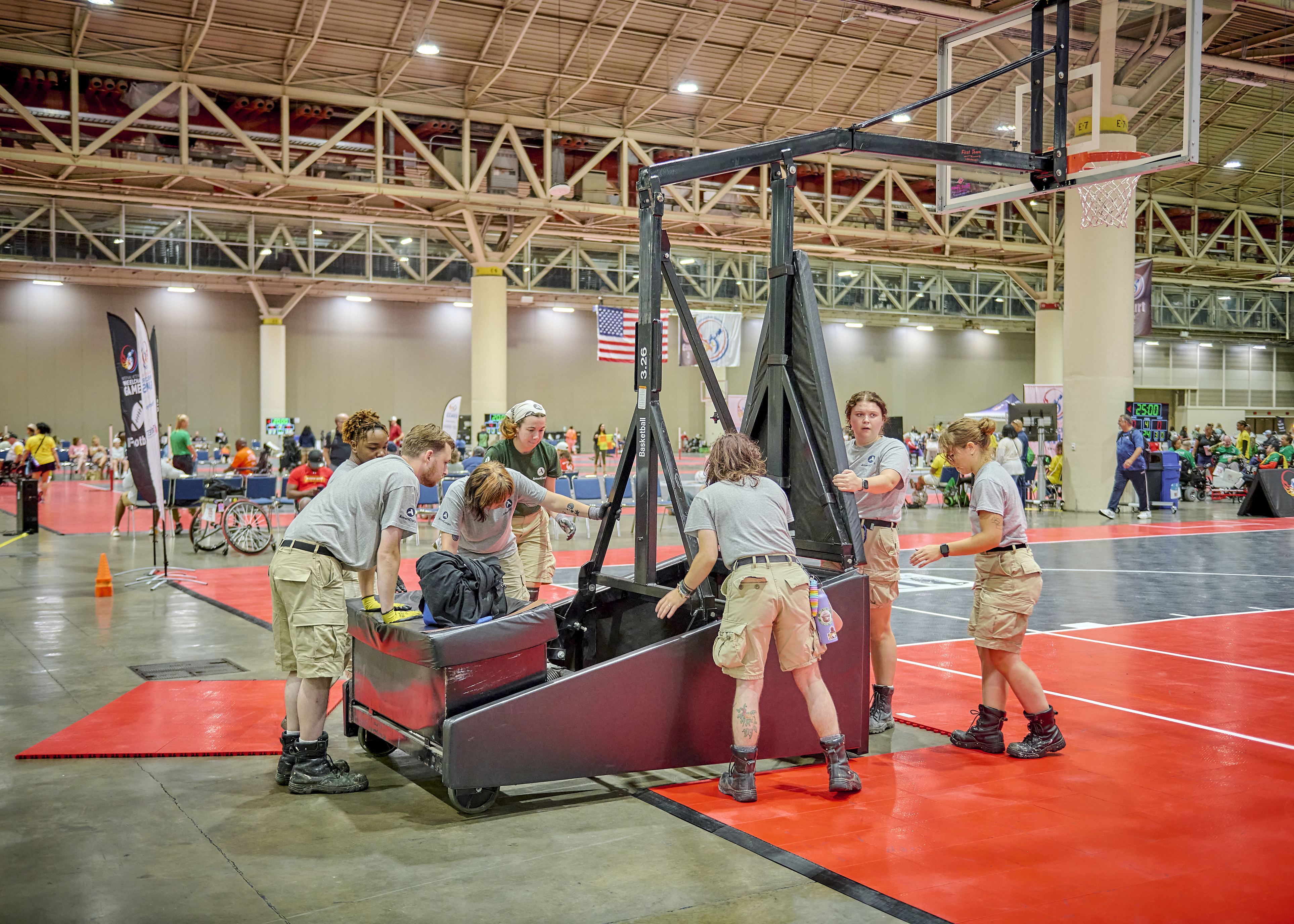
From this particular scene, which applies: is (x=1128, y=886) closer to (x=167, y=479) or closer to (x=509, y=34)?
(x=167, y=479)

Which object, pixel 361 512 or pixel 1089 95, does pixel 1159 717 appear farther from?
pixel 1089 95

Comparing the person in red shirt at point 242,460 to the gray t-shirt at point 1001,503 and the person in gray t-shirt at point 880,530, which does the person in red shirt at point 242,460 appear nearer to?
the person in gray t-shirt at point 880,530

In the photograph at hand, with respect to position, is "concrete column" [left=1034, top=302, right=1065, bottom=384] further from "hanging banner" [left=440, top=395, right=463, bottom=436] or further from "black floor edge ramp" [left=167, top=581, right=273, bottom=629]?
"black floor edge ramp" [left=167, top=581, right=273, bottom=629]

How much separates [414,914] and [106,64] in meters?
20.8

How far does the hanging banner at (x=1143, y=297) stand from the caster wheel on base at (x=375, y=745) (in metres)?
24.3

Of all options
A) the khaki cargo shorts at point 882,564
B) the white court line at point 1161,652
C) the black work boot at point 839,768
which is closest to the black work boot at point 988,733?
the khaki cargo shorts at point 882,564

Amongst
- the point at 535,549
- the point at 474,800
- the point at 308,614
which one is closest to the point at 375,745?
the point at 308,614

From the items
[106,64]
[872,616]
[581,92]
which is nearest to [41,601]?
[872,616]

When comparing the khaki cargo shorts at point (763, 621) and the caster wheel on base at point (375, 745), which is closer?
the khaki cargo shorts at point (763, 621)

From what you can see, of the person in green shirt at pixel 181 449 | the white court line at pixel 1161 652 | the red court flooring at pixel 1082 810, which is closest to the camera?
the red court flooring at pixel 1082 810

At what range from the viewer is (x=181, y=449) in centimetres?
1606

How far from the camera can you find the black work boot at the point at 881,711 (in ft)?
19.6

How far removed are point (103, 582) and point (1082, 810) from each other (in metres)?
9.53

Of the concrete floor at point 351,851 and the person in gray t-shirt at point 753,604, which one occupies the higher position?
the person in gray t-shirt at point 753,604
